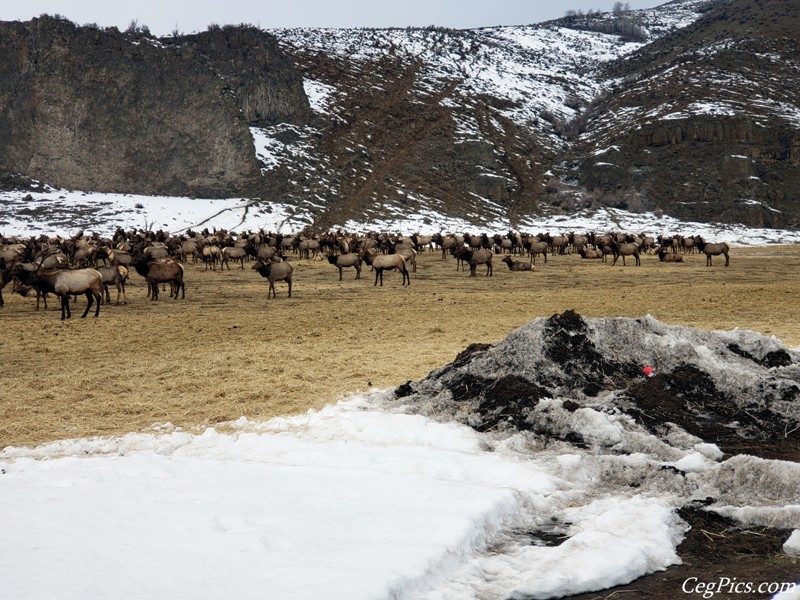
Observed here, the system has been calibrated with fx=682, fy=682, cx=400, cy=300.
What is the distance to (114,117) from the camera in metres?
81.2

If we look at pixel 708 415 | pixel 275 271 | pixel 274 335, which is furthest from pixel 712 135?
pixel 708 415

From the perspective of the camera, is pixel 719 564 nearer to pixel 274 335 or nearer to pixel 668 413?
pixel 668 413

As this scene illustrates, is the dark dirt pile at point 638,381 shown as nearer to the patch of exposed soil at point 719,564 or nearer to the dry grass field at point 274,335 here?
→ the dry grass field at point 274,335

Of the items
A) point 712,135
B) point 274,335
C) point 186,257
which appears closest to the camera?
point 274,335

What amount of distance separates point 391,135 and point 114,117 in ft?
111

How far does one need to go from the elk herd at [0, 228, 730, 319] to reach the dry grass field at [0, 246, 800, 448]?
0.80 m

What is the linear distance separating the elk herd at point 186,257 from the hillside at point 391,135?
23668 millimetres

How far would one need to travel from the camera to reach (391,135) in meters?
89.3

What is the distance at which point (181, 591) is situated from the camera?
3.89 meters

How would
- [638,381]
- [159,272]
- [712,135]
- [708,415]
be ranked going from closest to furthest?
[708,415], [638,381], [159,272], [712,135]

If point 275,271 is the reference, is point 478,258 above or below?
above

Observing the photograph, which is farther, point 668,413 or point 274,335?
point 274,335

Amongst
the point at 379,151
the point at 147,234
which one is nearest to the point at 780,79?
the point at 379,151

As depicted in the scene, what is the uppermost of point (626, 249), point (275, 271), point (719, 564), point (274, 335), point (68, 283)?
point (626, 249)
